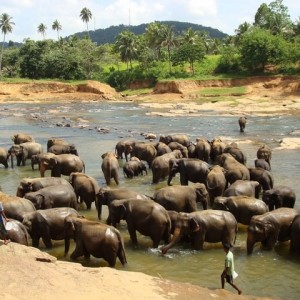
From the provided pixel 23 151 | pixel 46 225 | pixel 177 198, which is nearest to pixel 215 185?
pixel 177 198

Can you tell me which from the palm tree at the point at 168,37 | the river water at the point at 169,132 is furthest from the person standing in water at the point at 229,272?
the palm tree at the point at 168,37

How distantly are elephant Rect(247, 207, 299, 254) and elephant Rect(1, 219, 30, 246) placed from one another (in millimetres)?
4683

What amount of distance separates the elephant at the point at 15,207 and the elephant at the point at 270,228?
5.02 m

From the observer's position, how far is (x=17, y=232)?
33.2ft

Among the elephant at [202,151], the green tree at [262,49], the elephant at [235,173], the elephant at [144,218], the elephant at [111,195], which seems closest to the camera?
the elephant at [144,218]

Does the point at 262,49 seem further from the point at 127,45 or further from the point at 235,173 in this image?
the point at 235,173

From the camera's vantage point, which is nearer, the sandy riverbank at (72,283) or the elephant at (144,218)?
the sandy riverbank at (72,283)

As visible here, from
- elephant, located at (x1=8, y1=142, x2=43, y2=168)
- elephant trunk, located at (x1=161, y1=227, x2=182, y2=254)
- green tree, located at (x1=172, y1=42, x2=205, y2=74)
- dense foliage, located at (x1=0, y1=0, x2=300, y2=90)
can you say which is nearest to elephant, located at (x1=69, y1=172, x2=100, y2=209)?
elephant trunk, located at (x1=161, y1=227, x2=182, y2=254)

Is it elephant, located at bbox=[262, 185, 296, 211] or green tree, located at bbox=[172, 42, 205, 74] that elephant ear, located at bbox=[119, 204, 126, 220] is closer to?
elephant, located at bbox=[262, 185, 296, 211]

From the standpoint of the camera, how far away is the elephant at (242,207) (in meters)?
12.0

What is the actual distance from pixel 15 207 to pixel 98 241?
2.75 metres

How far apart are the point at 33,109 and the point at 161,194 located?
42.7 meters

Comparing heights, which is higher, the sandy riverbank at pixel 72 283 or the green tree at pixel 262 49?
the green tree at pixel 262 49

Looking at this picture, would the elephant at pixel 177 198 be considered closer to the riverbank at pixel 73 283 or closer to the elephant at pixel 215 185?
the elephant at pixel 215 185
